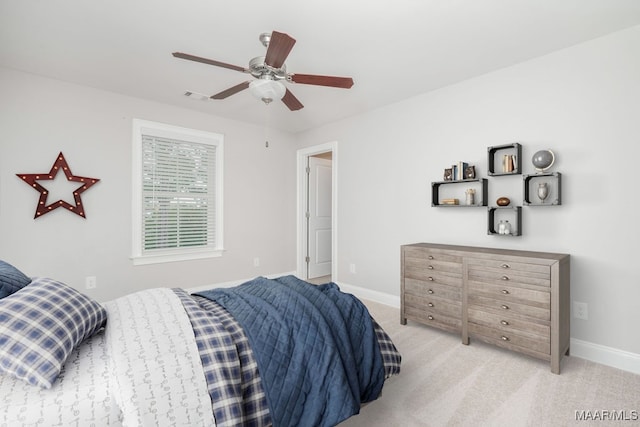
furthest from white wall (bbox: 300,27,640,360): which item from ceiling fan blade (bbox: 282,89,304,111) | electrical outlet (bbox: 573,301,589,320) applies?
ceiling fan blade (bbox: 282,89,304,111)

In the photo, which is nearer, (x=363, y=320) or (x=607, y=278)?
(x=363, y=320)

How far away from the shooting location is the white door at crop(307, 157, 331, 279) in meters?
5.14

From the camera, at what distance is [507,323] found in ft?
7.86

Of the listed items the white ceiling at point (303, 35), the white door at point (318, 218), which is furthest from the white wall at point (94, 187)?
the white door at point (318, 218)

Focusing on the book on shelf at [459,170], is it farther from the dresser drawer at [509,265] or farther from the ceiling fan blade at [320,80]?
the ceiling fan blade at [320,80]

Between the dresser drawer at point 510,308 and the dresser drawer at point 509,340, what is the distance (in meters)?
0.17

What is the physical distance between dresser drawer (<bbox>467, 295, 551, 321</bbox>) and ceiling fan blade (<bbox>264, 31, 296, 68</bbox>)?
243cm

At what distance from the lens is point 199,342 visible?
50.4 inches

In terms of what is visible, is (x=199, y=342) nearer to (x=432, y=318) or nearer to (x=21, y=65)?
(x=432, y=318)

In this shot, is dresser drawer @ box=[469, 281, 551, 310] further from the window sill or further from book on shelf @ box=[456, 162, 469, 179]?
the window sill

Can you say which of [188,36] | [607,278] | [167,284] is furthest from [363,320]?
[167,284]

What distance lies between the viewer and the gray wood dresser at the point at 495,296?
86.5 inches

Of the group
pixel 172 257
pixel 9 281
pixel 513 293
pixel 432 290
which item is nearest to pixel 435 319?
pixel 432 290

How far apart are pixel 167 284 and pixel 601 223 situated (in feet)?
14.9
